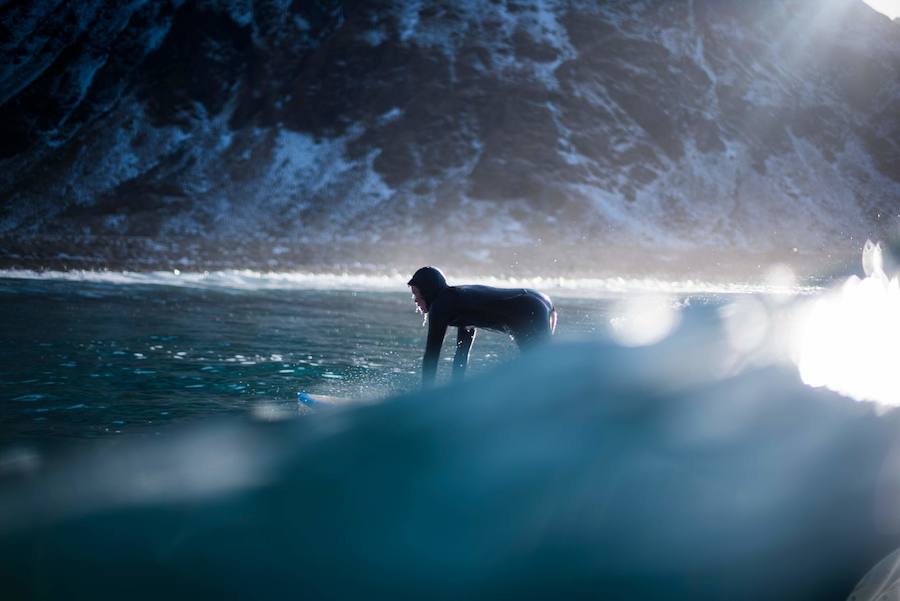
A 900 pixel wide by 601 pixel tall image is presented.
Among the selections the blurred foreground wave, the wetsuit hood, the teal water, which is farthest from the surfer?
the blurred foreground wave

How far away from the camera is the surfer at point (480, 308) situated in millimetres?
8500

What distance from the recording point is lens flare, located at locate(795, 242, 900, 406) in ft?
13.9

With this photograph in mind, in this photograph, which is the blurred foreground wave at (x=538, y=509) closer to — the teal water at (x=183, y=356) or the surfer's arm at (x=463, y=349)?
the surfer's arm at (x=463, y=349)

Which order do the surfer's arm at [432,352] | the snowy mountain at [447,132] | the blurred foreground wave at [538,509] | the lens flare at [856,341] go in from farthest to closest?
the snowy mountain at [447,132] → the surfer's arm at [432,352] → the lens flare at [856,341] → the blurred foreground wave at [538,509]

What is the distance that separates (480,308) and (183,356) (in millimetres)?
7037

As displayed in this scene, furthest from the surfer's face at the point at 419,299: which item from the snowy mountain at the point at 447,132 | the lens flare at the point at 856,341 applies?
the snowy mountain at the point at 447,132

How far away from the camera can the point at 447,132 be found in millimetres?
88062

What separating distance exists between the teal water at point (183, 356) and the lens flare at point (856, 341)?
6.10 meters

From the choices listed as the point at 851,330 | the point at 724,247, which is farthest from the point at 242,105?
the point at 851,330

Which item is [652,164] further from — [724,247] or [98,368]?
[98,368]

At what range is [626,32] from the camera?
99.4m

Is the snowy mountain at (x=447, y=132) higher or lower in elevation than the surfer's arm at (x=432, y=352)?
higher

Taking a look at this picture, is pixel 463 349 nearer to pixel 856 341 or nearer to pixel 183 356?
pixel 856 341

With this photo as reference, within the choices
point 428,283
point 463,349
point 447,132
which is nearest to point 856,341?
point 428,283
